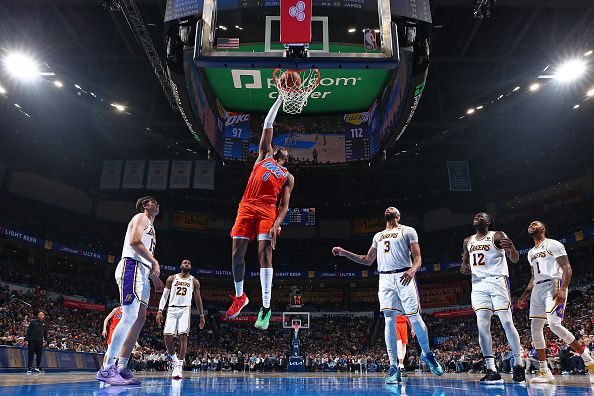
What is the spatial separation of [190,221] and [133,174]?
1451 cm

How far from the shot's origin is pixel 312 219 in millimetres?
30266

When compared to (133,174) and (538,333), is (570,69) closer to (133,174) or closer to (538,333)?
(538,333)

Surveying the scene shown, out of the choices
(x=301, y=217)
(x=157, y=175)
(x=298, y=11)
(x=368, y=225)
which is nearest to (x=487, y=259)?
(x=298, y=11)

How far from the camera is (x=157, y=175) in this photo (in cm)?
2270

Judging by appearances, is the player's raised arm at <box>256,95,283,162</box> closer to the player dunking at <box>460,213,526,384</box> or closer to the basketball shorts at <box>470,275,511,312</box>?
the player dunking at <box>460,213,526,384</box>

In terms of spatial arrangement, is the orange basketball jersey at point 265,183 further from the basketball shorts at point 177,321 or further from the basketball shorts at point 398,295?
the basketball shorts at point 177,321

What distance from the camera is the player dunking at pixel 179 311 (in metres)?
8.92

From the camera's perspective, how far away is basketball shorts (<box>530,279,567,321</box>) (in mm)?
6730

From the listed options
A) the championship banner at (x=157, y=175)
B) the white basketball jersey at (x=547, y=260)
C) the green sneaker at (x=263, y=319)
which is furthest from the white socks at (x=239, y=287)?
the championship banner at (x=157, y=175)

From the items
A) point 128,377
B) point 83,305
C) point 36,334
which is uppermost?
point 83,305

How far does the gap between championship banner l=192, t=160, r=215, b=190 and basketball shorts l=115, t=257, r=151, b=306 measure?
17.0 metres

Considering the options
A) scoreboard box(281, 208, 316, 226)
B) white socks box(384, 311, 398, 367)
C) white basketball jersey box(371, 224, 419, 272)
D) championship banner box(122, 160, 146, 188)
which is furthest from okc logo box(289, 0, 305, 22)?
scoreboard box(281, 208, 316, 226)

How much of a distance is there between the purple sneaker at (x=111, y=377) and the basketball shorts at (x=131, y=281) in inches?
30.6

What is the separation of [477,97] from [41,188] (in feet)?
89.7
